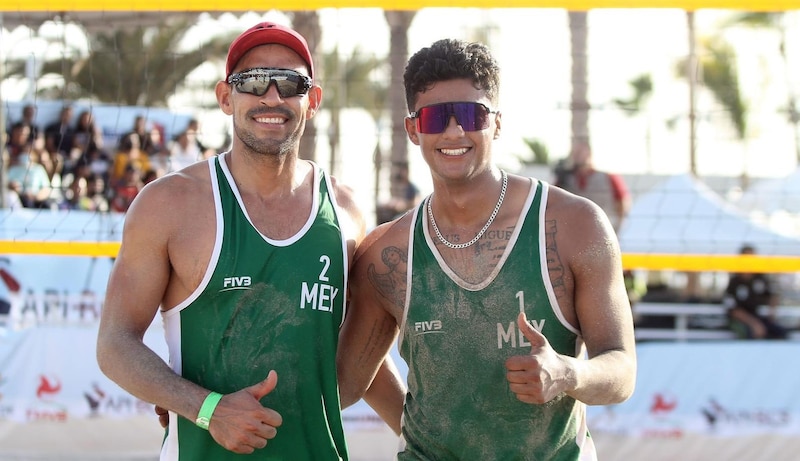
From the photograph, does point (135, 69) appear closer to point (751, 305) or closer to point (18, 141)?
point (18, 141)

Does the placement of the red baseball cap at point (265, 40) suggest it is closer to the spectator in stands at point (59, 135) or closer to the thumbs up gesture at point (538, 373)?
the thumbs up gesture at point (538, 373)

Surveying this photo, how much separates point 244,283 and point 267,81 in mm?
621

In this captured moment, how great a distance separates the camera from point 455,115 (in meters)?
3.20

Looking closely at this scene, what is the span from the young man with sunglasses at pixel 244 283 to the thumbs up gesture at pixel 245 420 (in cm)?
13

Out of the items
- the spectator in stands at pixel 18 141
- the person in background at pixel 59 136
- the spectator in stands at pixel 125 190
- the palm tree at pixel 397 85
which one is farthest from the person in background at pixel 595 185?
the spectator in stands at pixel 18 141

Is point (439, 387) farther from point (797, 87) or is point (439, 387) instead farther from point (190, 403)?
point (797, 87)

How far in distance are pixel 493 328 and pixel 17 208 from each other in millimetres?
5087

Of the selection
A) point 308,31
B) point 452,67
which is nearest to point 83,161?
point 308,31

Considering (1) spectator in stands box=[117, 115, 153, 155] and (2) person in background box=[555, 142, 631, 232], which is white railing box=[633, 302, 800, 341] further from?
(1) spectator in stands box=[117, 115, 153, 155]

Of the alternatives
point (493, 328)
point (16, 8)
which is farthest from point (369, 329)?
Answer: point (16, 8)

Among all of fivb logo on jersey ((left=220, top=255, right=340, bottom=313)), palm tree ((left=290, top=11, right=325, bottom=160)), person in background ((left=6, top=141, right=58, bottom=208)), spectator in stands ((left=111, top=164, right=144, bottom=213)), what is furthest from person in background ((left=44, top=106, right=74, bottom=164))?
fivb logo on jersey ((left=220, top=255, right=340, bottom=313))

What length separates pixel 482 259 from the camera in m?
3.20

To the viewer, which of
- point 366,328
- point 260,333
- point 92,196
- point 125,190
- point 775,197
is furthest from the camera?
point 775,197

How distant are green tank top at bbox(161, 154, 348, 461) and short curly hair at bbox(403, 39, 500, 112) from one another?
0.59 meters
